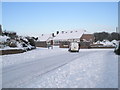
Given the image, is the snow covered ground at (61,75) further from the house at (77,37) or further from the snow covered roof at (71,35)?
the snow covered roof at (71,35)

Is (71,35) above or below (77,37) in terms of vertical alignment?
above

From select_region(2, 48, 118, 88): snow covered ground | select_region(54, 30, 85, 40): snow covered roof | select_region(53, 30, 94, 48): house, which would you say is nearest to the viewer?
select_region(2, 48, 118, 88): snow covered ground

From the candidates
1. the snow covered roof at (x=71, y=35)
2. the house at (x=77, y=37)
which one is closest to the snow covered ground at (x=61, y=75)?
the house at (x=77, y=37)

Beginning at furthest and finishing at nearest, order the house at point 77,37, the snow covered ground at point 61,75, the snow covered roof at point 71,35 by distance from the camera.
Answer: the snow covered roof at point 71,35, the house at point 77,37, the snow covered ground at point 61,75

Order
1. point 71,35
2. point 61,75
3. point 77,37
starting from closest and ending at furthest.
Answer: point 61,75 < point 77,37 < point 71,35

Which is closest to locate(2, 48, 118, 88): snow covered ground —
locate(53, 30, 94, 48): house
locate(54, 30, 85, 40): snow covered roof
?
locate(53, 30, 94, 48): house

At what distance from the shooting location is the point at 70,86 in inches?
279

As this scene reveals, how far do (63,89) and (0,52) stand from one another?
67.0 ft

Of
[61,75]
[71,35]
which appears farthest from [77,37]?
[61,75]

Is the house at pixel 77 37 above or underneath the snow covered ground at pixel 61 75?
above

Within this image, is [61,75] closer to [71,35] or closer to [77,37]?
[77,37]

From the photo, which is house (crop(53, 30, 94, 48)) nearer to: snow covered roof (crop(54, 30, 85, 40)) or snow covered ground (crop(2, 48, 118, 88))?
snow covered roof (crop(54, 30, 85, 40))

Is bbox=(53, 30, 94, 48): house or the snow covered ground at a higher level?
bbox=(53, 30, 94, 48): house

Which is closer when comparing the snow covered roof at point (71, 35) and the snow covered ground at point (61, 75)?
the snow covered ground at point (61, 75)
